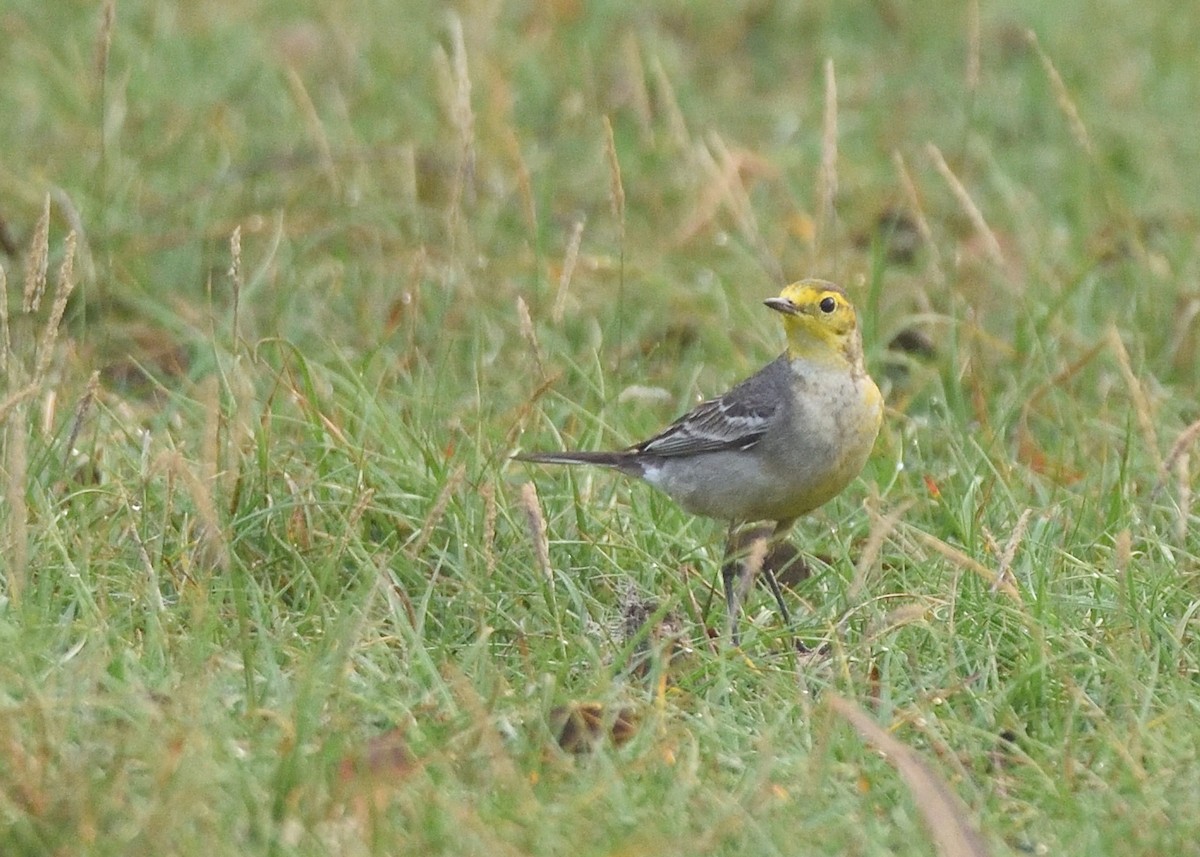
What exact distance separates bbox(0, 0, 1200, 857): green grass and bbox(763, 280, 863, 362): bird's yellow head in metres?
0.44

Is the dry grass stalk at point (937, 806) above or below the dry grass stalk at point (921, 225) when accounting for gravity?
Result: above

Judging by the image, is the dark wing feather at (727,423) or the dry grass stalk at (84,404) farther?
the dark wing feather at (727,423)

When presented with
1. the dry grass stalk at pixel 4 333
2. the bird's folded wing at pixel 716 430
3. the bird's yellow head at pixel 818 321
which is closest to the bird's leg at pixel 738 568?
the bird's folded wing at pixel 716 430

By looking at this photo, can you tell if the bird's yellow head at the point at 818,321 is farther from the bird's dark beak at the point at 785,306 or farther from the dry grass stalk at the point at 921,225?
the dry grass stalk at the point at 921,225

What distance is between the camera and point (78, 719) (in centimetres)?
408

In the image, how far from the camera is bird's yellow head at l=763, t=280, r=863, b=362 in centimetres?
595

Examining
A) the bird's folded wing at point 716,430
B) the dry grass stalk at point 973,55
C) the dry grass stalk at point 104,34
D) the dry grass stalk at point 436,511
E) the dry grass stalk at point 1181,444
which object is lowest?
the bird's folded wing at point 716,430

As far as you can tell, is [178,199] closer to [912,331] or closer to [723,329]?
[723,329]

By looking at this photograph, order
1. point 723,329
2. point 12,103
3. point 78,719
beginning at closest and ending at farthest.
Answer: point 78,719 → point 723,329 → point 12,103

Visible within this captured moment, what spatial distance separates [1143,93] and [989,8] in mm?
1573

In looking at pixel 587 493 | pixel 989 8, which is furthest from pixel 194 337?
pixel 989 8

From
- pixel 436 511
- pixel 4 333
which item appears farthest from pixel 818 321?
pixel 4 333

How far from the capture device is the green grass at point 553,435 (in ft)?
13.2

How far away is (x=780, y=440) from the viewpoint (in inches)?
224
